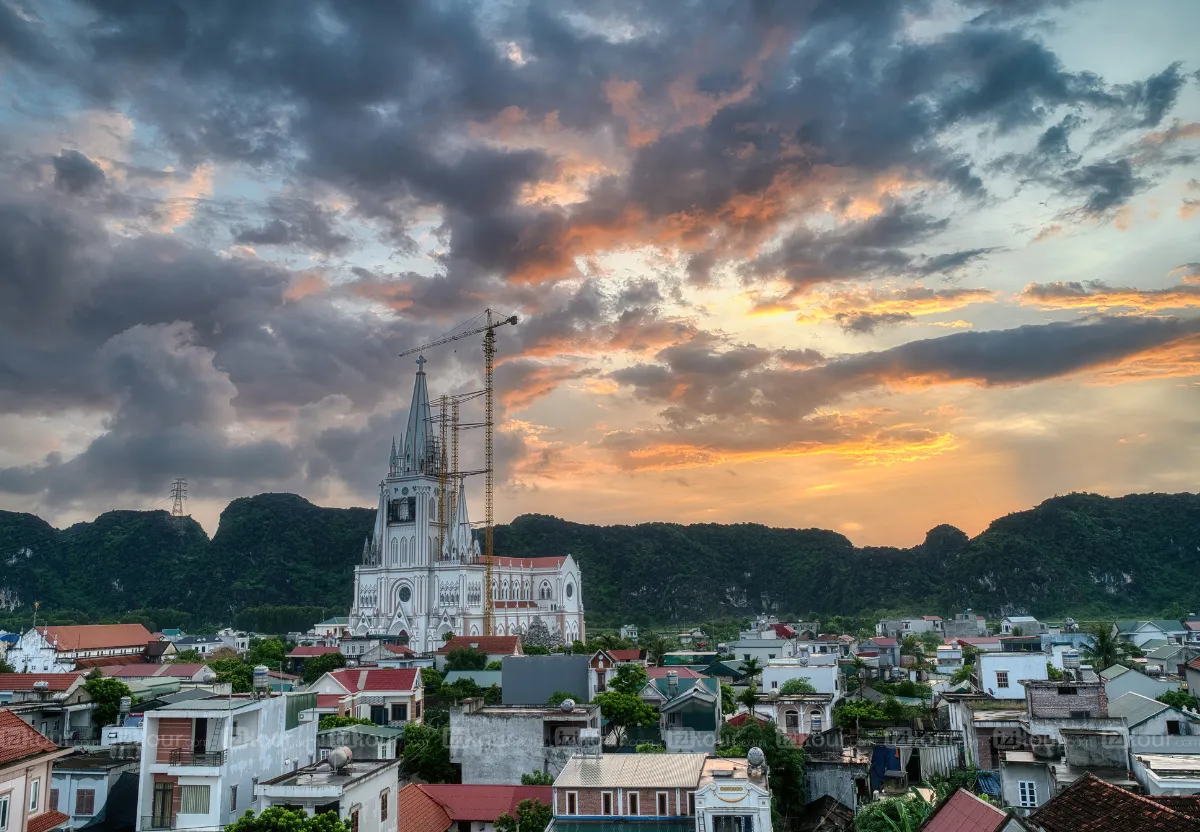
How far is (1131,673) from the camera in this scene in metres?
37.5

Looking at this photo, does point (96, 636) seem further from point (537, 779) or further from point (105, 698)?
point (537, 779)

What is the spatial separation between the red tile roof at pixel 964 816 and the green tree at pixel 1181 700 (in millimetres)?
22214

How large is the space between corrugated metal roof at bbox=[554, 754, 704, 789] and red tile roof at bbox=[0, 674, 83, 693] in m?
27.5

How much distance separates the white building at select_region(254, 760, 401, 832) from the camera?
63.0 feet

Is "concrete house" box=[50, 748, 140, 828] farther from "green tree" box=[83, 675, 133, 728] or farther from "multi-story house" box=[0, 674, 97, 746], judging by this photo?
"green tree" box=[83, 675, 133, 728]

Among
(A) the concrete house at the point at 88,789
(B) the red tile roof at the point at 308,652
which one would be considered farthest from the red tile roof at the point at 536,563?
(A) the concrete house at the point at 88,789

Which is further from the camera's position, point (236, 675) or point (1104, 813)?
point (236, 675)

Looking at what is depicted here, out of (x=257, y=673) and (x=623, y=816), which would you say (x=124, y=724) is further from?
(x=623, y=816)

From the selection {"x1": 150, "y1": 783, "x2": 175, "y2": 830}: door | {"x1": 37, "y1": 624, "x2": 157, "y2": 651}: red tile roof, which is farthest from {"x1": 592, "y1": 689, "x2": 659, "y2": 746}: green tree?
{"x1": 37, "y1": 624, "x2": 157, "y2": 651}: red tile roof

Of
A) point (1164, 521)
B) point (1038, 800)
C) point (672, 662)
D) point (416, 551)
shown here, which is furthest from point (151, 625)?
point (1164, 521)

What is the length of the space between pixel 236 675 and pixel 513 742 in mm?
26447

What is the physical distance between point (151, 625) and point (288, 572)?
59306 mm

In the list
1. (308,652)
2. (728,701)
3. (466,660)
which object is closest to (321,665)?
(466,660)

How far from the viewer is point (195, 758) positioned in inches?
835
